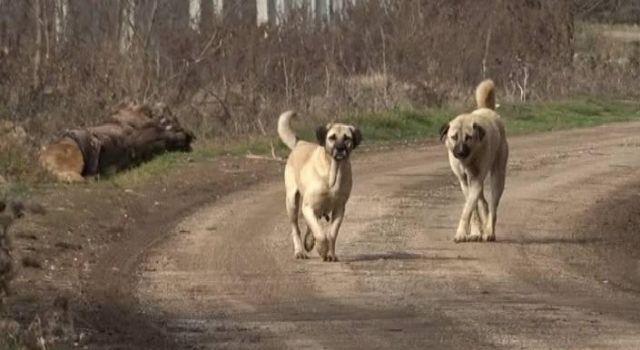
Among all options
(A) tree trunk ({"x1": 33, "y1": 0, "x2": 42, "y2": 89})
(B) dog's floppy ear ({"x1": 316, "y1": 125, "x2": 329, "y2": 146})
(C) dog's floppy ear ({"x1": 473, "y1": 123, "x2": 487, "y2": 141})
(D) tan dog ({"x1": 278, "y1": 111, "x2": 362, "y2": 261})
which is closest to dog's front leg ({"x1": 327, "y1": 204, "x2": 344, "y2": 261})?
(D) tan dog ({"x1": 278, "y1": 111, "x2": 362, "y2": 261})

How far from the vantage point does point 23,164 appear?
1977cm

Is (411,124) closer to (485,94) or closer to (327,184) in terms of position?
(485,94)

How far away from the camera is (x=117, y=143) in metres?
21.2

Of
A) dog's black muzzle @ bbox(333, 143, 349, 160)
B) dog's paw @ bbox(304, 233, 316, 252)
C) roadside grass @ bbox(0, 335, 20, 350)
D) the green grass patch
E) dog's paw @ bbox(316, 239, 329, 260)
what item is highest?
dog's black muzzle @ bbox(333, 143, 349, 160)

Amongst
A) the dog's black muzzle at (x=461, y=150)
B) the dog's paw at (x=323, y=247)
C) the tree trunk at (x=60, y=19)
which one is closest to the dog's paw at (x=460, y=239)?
the dog's black muzzle at (x=461, y=150)

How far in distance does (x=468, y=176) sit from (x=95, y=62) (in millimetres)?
11469

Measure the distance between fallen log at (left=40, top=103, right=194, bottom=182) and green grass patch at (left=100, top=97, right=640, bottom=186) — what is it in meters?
0.20

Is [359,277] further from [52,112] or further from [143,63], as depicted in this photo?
[143,63]

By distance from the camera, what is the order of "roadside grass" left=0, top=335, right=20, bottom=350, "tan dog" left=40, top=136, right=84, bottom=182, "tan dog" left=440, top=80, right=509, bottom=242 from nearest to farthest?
"roadside grass" left=0, top=335, right=20, bottom=350, "tan dog" left=440, top=80, right=509, bottom=242, "tan dog" left=40, top=136, right=84, bottom=182

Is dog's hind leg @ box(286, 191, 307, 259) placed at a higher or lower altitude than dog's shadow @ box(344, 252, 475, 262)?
higher

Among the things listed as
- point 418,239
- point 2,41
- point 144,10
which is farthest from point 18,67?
point 418,239

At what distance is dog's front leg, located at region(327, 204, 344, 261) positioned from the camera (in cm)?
1387

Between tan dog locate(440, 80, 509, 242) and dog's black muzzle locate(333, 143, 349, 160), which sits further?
tan dog locate(440, 80, 509, 242)

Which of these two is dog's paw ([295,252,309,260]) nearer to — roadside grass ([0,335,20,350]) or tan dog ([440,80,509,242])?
tan dog ([440,80,509,242])
